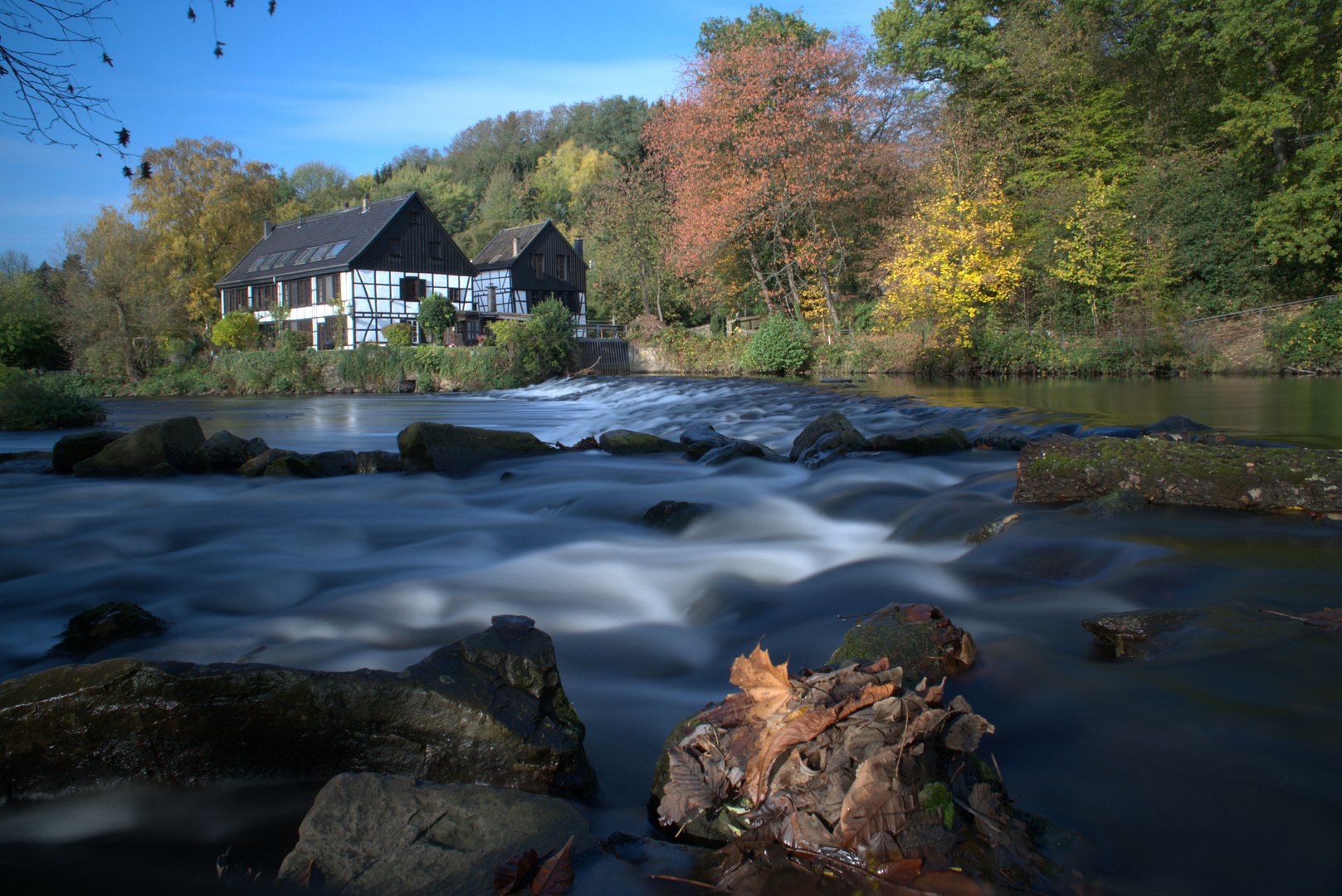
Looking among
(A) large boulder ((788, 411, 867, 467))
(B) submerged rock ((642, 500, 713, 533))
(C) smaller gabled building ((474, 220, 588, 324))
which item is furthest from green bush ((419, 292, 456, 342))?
(B) submerged rock ((642, 500, 713, 533))

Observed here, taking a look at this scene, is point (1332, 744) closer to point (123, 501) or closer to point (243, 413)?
point (123, 501)

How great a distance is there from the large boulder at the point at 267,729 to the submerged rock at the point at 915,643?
1.05m

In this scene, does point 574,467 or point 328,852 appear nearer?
point 328,852

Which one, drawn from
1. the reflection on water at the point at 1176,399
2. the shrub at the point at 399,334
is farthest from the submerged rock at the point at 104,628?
the shrub at the point at 399,334

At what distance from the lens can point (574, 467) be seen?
8648 mm

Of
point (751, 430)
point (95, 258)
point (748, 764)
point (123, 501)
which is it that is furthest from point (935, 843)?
point (95, 258)

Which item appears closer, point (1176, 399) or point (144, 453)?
point (144, 453)

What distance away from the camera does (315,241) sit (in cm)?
4841

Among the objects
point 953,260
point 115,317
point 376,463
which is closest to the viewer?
point 376,463

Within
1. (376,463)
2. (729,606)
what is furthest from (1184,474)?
(376,463)

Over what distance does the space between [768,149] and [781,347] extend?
7354 mm

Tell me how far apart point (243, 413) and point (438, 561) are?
20158 millimetres

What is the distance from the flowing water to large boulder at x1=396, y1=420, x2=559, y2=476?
0.35 meters

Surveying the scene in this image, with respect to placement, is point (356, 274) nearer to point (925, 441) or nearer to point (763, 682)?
point (925, 441)
